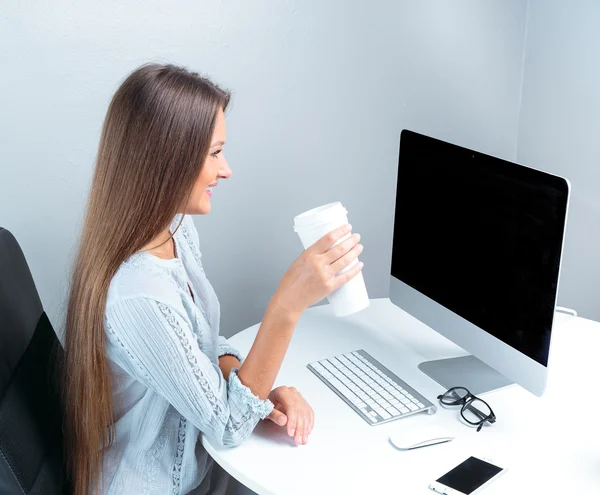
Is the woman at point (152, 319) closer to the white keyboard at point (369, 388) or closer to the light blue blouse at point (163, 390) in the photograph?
the light blue blouse at point (163, 390)

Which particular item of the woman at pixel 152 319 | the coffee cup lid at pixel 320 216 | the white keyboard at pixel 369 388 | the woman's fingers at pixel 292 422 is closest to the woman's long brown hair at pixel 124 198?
the woman at pixel 152 319

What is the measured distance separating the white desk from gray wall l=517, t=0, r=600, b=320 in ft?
2.47

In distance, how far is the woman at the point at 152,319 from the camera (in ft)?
3.73

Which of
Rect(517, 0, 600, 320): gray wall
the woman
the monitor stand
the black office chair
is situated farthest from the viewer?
Rect(517, 0, 600, 320): gray wall

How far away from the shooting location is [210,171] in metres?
1.26

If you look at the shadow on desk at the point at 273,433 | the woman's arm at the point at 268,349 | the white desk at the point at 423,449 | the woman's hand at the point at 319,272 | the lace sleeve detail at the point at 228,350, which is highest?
the woman's hand at the point at 319,272

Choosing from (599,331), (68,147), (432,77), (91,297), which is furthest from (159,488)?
(432,77)

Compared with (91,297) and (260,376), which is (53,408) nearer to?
(91,297)

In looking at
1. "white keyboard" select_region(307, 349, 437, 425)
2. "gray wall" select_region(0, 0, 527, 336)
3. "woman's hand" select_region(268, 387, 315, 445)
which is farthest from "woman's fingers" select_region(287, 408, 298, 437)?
"gray wall" select_region(0, 0, 527, 336)

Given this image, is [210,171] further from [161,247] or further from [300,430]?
[300,430]

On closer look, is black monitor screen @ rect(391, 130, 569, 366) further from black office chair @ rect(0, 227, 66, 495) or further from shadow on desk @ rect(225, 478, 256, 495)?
black office chair @ rect(0, 227, 66, 495)

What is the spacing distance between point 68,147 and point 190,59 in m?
0.37

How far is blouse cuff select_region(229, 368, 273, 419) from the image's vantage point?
46.1 inches

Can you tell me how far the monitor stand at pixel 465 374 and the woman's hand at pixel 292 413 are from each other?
0.30 meters
